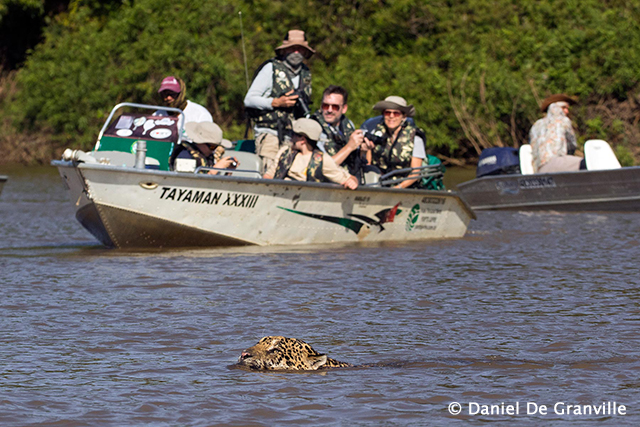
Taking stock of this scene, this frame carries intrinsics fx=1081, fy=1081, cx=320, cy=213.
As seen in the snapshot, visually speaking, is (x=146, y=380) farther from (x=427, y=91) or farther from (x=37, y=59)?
(x=37, y=59)

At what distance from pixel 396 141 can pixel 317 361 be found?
6354mm

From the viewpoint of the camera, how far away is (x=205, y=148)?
1034 cm

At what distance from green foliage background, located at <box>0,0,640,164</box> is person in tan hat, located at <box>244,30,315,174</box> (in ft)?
40.8

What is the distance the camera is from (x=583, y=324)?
6648mm

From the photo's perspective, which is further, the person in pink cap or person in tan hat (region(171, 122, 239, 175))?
the person in pink cap

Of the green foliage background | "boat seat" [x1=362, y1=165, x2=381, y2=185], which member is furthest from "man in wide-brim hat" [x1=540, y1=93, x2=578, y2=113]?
the green foliage background

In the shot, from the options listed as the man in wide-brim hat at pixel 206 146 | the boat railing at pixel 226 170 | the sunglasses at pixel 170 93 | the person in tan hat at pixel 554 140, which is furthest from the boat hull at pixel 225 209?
the person in tan hat at pixel 554 140

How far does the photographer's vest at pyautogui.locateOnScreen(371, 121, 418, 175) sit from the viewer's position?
11.5 metres

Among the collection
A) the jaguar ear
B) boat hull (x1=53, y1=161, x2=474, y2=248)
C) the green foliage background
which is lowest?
the jaguar ear

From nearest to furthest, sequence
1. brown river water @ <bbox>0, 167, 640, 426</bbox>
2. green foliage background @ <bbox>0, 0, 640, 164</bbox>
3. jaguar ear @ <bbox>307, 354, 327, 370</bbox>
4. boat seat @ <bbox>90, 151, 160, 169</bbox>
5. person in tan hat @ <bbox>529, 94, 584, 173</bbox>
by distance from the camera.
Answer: brown river water @ <bbox>0, 167, 640, 426</bbox>, jaguar ear @ <bbox>307, 354, 327, 370</bbox>, boat seat @ <bbox>90, 151, 160, 169</bbox>, person in tan hat @ <bbox>529, 94, 584, 173</bbox>, green foliage background @ <bbox>0, 0, 640, 164</bbox>

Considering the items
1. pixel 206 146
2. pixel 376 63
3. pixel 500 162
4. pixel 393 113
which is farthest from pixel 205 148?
pixel 376 63

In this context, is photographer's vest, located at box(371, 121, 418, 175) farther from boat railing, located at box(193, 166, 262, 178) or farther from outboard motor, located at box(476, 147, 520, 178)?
outboard motor, located at box(476, 147, 520, 178)

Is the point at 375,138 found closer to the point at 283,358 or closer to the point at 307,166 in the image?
the point at 307,166

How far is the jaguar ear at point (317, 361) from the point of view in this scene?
5.39 metres
